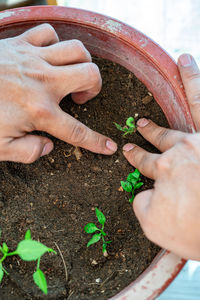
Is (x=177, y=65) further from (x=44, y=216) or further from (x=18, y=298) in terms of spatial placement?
(x=18, y=298)

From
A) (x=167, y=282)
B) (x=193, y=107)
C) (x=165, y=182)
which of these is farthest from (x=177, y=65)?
(x=167, y=282)

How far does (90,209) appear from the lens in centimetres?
106

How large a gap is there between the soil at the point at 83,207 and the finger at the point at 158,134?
43 millimetres

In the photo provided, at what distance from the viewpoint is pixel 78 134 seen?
3.13 ft

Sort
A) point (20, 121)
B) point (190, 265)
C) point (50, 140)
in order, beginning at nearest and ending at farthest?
point (20, 121) → point (50, 140) → point (190, 265)

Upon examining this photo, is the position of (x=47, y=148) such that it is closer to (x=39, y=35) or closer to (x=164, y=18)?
(x=39, y=35)

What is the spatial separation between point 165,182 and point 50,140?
430 millimetres

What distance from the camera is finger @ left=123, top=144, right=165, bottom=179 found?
0.89 metres

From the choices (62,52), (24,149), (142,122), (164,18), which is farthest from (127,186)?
(164,18)

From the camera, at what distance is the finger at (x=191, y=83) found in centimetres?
98

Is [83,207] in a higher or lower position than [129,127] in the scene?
lower

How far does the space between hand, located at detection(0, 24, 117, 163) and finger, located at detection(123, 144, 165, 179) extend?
0.40ft

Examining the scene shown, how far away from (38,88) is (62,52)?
0.50 ft

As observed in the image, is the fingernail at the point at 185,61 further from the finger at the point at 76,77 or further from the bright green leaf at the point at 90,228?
the bright green leaf at the point at 90,228
